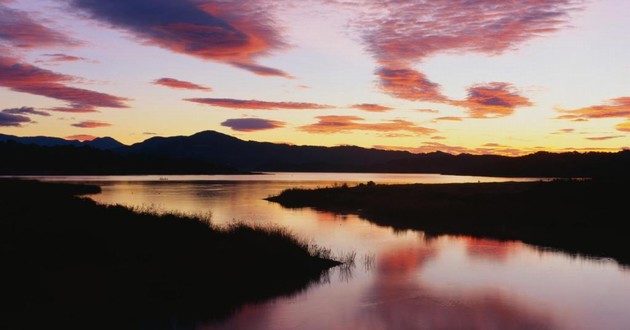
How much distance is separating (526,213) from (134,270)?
40.2m

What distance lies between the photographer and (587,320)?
62.2 feet

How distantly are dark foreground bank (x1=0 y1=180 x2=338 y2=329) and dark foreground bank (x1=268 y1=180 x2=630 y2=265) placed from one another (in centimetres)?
1817

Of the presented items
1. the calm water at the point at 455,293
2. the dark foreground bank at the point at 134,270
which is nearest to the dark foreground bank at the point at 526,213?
the calm water at the point at 455,293

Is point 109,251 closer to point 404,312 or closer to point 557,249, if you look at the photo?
point 404,312

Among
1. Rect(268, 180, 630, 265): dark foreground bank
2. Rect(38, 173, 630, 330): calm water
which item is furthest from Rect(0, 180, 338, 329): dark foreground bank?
Rect(268, 180, 630, 265): dark foreground bank

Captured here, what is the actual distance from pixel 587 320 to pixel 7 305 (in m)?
19.3

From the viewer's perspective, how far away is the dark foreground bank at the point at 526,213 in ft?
123

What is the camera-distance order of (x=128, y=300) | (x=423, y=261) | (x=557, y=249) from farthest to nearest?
(x=557, y=249), (x=423, y=261), (x=128, y=300)

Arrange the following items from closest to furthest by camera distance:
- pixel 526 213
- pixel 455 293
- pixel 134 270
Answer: pixel 134 270 < pixel 455 293 < pixel 526 213

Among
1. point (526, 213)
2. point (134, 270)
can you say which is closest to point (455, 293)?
point (134, 270)

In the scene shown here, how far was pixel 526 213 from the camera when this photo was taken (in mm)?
49906

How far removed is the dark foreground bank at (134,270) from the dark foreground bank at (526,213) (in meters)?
18.2

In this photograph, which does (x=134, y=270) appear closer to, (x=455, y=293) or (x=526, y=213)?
(x=455, y=293)

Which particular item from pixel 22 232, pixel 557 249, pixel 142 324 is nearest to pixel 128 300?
pixel 142 324
